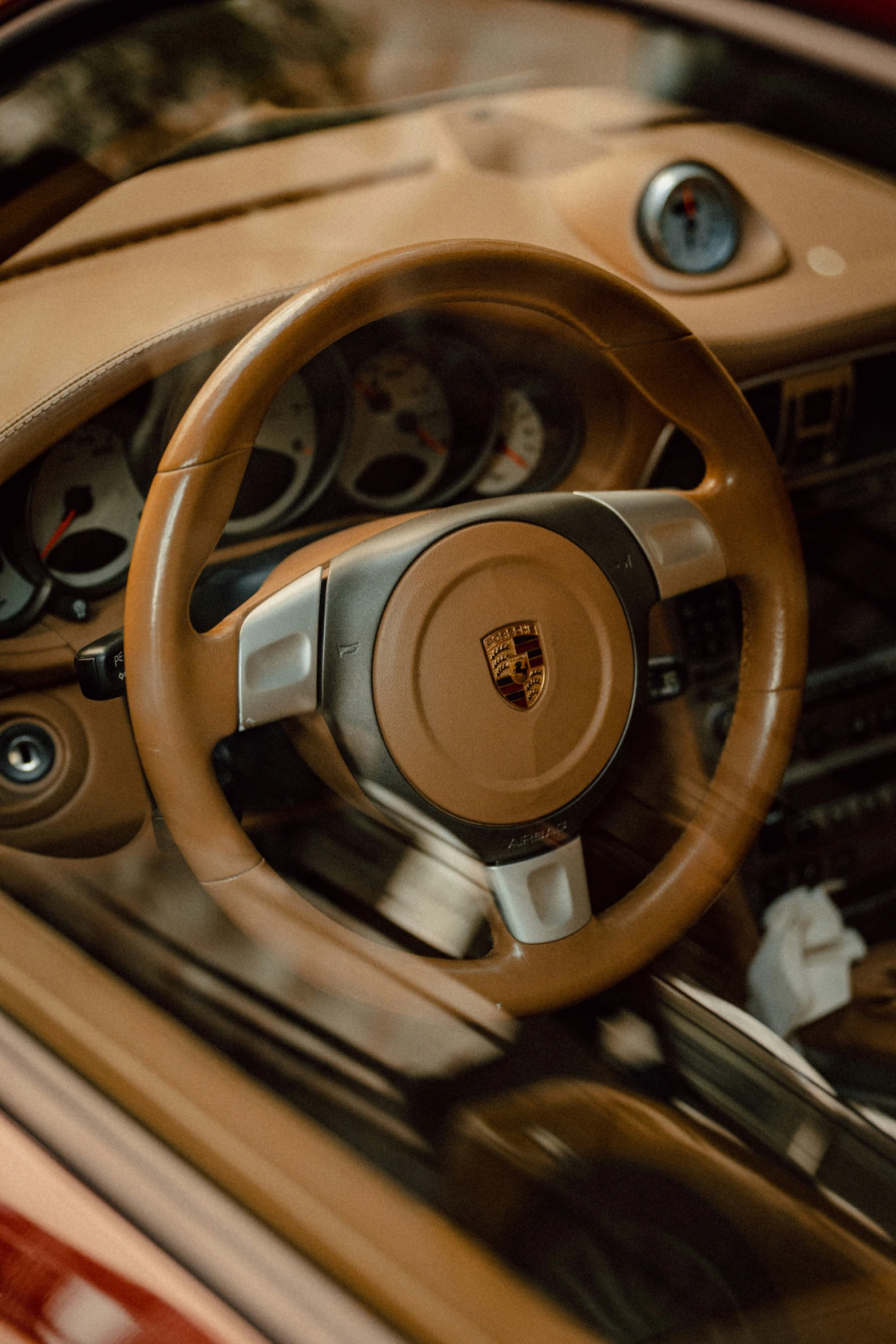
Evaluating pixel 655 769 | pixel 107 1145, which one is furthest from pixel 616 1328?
pixel 655 769

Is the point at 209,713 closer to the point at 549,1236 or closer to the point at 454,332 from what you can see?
the point at 549,1236

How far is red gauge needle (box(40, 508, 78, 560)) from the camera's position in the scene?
1.14 metres

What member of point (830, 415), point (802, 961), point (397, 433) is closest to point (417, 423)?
point (397, 433)

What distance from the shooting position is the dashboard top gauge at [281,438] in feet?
3.52

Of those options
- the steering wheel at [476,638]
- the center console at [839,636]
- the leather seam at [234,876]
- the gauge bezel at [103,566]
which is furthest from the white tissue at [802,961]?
the gauge bezel at [103,566]

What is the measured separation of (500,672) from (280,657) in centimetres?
19

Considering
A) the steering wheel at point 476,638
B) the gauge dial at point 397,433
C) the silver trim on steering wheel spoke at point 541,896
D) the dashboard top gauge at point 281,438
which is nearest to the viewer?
the steering wheel at point 476,638

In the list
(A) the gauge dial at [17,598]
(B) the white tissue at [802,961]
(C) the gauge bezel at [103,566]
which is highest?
(B) the white tissue at [802,961]

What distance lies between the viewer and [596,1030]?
992 mm

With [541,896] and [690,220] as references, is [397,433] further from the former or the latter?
[541,896]

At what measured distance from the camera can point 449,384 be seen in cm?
133

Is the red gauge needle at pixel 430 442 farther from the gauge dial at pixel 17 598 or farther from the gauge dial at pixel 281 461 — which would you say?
the gauge dial at pixel 17 598

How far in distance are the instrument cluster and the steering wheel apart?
0.57 feet

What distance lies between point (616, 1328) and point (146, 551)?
0.63 metres
